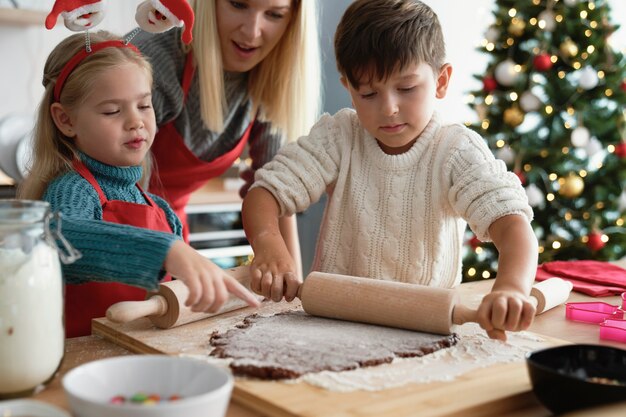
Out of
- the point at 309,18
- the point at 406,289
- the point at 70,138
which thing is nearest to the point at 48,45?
the point at 309,18

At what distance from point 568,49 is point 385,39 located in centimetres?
243

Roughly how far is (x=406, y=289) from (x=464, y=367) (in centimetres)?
20

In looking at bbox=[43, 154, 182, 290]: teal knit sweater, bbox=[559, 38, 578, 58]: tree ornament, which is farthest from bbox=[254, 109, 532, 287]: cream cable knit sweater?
bbox=[559, 38, 578, 58]: tree ornament

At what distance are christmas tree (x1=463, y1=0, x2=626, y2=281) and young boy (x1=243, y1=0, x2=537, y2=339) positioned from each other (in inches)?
84.1

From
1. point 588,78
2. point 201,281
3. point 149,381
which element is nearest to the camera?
point 149,381

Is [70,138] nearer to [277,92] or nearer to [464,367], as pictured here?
[277,92]

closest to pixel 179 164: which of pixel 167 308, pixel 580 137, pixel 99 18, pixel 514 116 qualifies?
pixel 99 18

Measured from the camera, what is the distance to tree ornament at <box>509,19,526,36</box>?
3.59 meters

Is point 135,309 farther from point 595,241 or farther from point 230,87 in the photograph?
point 595,241

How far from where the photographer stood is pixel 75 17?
1256 mm

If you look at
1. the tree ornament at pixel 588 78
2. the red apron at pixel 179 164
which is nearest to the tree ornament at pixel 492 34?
the tree ornament at pixel 588 78

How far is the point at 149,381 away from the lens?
81 centimetres

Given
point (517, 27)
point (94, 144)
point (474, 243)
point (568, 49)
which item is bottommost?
point (474, 243)

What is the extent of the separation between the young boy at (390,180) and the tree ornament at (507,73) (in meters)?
2.17
